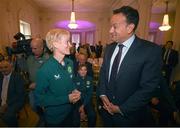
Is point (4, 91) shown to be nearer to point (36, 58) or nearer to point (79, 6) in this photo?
point (36, 58)

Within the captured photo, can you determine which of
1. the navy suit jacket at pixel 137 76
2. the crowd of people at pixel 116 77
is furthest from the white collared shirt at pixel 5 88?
the navy suit jacket at pixel 137 76

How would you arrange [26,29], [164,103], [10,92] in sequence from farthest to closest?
1. [26,29]
2. [10,92]
3. [164,103]

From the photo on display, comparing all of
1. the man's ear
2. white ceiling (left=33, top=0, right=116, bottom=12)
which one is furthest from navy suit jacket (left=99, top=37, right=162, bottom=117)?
white ceiling (left=33, top=0, right=116, bottom=12)

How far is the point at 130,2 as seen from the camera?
18.9 ft

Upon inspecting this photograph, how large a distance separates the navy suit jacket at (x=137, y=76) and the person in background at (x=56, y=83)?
43 cm

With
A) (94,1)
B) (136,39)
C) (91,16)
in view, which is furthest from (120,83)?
(91,16)

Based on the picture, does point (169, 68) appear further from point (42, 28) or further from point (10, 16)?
point (42, 28)

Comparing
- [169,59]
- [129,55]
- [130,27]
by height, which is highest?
[130,27]

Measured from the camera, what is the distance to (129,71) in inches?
52.9

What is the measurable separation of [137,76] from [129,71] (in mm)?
89

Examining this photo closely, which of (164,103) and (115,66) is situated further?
(164,103)

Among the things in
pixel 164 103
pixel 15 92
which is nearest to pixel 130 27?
pixel 164 103

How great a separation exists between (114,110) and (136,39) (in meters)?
0.69

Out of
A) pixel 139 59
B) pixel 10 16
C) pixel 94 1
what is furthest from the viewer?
pixel 94 1
